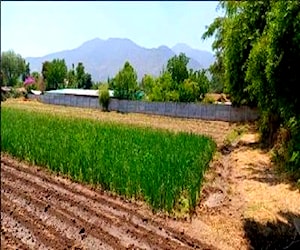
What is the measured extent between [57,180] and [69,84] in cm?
347

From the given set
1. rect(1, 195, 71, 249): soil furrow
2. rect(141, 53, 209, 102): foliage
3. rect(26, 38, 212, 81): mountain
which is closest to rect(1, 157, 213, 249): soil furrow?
rect(1, 195, 71, 249): soil furrow

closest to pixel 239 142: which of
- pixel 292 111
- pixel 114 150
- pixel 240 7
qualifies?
pixel 240 7

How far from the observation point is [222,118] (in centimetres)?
2522

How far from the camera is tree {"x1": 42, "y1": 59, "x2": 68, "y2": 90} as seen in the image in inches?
548

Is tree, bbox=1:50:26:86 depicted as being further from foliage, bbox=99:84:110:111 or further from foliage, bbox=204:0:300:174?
foliage, bbox=204:0:300:174

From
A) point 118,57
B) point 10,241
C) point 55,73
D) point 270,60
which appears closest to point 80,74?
point 55,73

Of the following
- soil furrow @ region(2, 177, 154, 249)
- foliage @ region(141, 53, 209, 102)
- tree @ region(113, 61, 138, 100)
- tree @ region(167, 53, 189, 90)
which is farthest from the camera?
tree @ region(113, 61, 138, 100)

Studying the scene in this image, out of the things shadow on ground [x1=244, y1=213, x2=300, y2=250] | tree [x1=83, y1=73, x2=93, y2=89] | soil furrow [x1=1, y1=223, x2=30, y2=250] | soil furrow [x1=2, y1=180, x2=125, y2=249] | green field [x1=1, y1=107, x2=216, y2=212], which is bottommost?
soil furrow [x1=1, y1=223, x2=30, y2=250]

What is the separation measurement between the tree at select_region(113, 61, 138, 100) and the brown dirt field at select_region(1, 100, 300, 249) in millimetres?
2778

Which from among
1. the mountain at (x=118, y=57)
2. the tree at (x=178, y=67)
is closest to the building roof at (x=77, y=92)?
the mountain at (x=118, y=57)

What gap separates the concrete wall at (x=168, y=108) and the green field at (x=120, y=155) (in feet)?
2.96

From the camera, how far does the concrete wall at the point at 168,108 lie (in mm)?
16562

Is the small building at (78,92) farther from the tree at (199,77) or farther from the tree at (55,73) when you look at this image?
the tree at (199,77)

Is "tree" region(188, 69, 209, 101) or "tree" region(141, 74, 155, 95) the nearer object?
"tree" region(141, 74, 155, 95)
